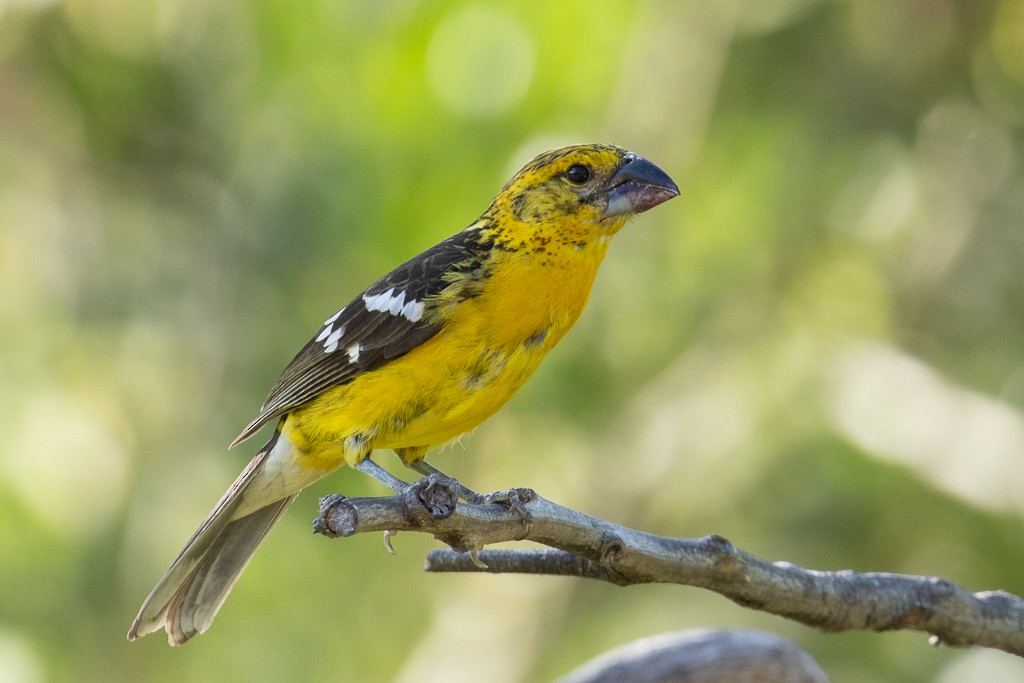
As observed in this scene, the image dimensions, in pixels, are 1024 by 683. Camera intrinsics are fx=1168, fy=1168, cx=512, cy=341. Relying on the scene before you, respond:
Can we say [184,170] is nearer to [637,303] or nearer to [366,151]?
[366,151]

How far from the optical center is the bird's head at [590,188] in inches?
170

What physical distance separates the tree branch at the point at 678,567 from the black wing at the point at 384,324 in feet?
2.80

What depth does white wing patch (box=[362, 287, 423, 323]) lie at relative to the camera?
13.7 feet

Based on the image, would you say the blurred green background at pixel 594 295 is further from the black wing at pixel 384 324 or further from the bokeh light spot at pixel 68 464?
the black wing at pixel 384 324

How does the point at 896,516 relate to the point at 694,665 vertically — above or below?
above

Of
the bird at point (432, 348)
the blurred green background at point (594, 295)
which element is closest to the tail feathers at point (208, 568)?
the bird at point (432, 348)

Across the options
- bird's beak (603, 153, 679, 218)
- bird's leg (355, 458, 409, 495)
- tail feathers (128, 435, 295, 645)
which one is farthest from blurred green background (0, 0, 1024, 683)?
bird's leg (355, 458, 409, 495)

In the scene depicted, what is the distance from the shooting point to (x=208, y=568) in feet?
14.9

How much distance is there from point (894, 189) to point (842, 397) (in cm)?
133

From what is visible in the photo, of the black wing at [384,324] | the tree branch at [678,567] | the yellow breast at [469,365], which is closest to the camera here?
the tree branch at [678,567]

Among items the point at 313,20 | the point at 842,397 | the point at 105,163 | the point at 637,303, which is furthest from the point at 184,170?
the point at 842,397

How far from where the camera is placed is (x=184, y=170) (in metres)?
7.36

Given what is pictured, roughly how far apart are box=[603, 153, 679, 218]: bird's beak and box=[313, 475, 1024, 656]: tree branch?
134cm

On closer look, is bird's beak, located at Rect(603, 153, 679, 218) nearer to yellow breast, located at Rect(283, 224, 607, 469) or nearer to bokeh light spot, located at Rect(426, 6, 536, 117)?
yellow breast, located at Rect(283, 224, 607, 469)
